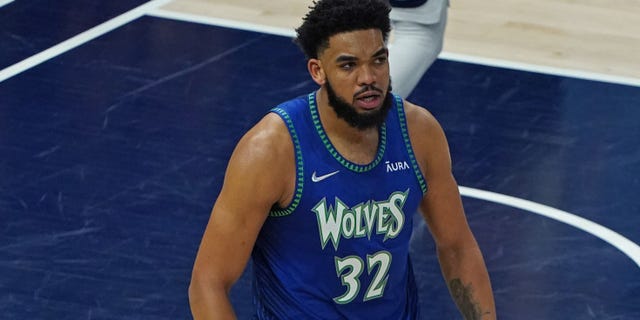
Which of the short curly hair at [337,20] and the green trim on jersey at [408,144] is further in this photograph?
the green trim on jersey at [408,144]

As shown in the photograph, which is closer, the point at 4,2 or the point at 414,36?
the point at 414,36

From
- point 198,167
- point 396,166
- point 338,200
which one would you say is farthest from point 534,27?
point 338,200

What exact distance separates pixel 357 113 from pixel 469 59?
4.61m

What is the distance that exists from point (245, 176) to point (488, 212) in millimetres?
2769

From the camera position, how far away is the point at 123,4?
884 centimetres

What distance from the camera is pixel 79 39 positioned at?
8141 millimetres

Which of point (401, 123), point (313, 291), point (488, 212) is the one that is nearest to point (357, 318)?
point (313, 291)

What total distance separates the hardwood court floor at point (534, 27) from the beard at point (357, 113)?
15.0 ft

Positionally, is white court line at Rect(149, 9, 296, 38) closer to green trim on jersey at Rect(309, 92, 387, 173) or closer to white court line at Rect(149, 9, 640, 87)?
white court line at Rect(149, 9, 640, 87)

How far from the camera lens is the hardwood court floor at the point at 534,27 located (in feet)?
26.7

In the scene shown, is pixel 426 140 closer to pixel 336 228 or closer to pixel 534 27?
pixel 336 228

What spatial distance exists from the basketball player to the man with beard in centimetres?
212

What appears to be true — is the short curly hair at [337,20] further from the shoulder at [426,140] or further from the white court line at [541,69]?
the white court line at [541,69]

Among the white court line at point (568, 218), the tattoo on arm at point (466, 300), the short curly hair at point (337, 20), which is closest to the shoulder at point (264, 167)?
the short curly hair at point (337, 20)
